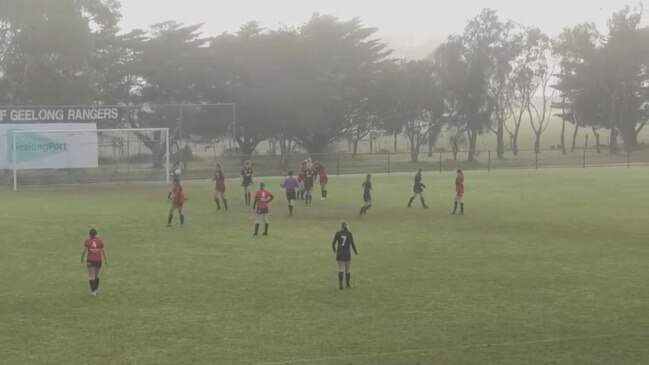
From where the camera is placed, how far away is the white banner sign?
43.8 meters

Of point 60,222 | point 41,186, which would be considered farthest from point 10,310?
point 41,186

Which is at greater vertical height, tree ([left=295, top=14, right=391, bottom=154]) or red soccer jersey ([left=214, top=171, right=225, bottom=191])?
tree ([left=295, top=14, right=391, bottom=154])

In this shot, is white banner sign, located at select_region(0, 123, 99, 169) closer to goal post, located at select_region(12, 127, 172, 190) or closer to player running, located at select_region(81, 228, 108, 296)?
goal post, located at select_region(12, 127, 172, 190)

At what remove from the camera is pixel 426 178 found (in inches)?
1982

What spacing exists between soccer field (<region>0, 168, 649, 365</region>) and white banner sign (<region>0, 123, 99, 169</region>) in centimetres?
1506

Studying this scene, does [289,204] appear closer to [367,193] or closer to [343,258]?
[367,193]

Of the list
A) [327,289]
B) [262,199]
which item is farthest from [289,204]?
[327,289]

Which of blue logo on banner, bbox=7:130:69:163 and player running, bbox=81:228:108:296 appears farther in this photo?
blue logo on banner, bbox=7:130:69:163

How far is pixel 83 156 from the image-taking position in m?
45.4

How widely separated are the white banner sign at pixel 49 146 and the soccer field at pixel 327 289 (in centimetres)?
1506

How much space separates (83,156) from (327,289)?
33714 millimetres

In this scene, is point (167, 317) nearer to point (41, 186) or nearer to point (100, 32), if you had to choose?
point (41, 186)

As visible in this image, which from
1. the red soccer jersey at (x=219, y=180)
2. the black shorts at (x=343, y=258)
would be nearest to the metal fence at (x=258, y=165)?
the red soccer jersey at (x=219, y=180)

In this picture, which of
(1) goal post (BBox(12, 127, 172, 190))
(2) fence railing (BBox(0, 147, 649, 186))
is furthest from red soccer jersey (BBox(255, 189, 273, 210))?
(2) fence railing (BBox(0, 147, 649, 186))
